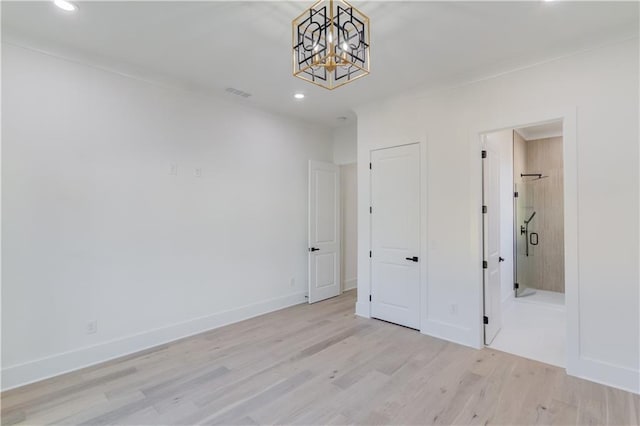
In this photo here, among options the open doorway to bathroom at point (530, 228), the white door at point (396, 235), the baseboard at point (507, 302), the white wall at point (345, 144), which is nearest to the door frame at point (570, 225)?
the open doorway to bathroom at point (530, 228)

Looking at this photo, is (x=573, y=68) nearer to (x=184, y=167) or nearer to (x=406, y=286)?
(x=406, y=286)

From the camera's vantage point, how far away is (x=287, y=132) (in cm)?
496

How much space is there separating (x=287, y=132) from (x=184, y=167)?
1.79 metres

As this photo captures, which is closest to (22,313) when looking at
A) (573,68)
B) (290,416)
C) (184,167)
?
(184,167)

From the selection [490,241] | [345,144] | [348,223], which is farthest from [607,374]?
[345,144]

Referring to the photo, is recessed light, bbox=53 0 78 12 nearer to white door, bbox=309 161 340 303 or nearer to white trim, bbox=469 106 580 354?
white door, bbox=309 161 340 303

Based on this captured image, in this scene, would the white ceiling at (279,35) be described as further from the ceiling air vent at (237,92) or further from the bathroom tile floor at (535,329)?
the bathroom tile floor at (535,329)

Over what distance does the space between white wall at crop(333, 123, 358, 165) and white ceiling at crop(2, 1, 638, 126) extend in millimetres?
1784

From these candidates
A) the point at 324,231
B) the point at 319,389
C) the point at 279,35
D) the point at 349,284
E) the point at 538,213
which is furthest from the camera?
the point at 349,284

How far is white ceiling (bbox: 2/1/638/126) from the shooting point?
238 cm

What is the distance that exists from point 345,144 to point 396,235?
6.99 feet

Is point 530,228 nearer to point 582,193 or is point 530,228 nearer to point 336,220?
point 582,193

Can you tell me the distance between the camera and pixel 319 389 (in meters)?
2.63

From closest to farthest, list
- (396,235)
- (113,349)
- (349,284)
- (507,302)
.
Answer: (113,349)
(396,235)
(507,302)
(349,284)
